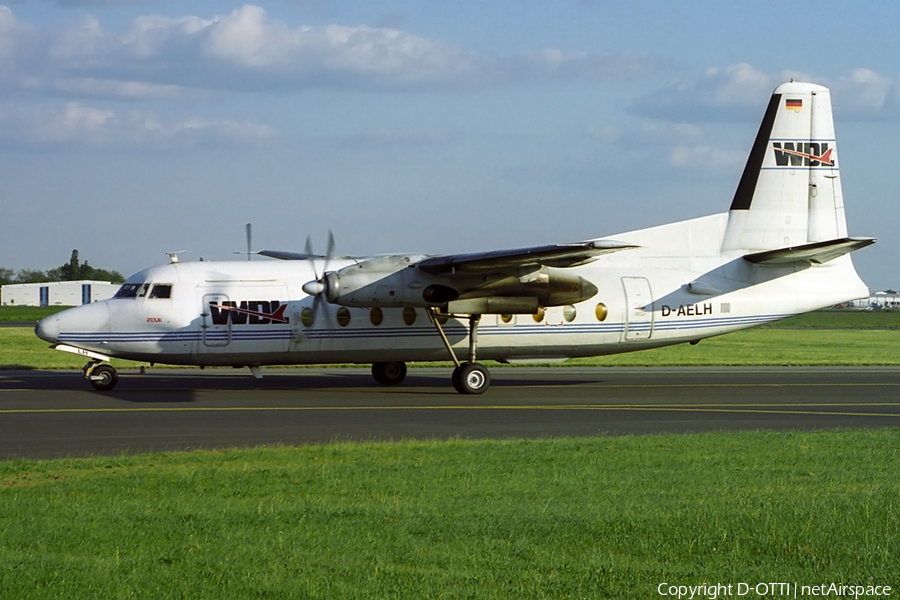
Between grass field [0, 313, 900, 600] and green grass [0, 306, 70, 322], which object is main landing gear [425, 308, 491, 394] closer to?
grass field [0, 313, 900, 600]

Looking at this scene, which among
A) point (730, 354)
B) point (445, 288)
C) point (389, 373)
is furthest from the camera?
point (730, 354)

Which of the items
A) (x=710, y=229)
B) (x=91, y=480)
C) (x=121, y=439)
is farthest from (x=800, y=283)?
(x=91, y=480)

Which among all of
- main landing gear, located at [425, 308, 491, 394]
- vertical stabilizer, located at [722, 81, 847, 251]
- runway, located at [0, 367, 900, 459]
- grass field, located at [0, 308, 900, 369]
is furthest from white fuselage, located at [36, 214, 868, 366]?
grass field, located at [0, 308, 900, 369]

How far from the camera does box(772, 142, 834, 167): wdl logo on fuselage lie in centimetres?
2419

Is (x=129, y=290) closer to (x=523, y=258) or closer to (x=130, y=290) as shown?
(x=130, y=290)

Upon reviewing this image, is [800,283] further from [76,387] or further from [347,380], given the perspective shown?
[76,387]

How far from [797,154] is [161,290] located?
16.1 meters

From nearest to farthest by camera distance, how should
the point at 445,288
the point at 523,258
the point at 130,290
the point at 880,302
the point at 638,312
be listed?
the point at 523,258 < the point at 445,288 < the point at 130,290 < the point at 638,312 < the point at 880,302

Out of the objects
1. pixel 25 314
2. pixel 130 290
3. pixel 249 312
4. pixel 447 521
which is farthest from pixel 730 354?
pixel 25 314

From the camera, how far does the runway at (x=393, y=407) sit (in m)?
14.2

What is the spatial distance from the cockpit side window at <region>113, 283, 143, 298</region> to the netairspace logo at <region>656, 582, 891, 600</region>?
17.4 meters

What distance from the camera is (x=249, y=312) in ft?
68.9

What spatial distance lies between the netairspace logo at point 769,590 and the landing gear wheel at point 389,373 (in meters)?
17.9

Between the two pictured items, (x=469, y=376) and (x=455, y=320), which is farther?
(x=455, y=320)
